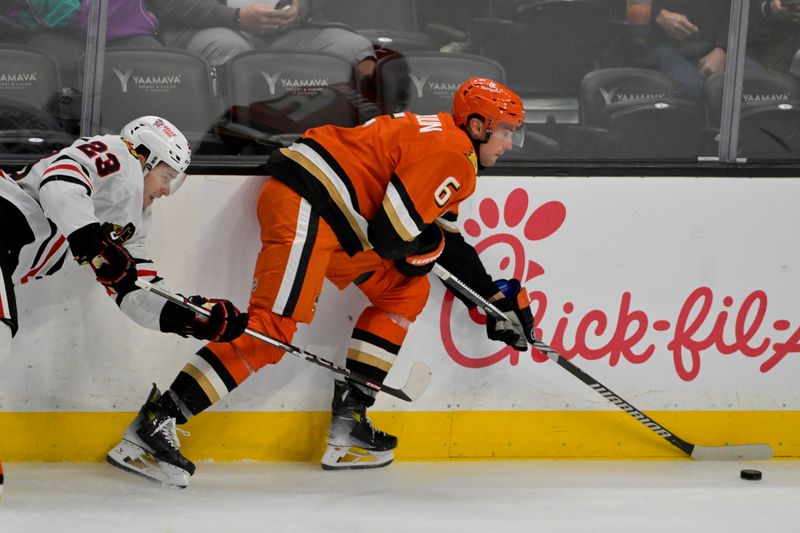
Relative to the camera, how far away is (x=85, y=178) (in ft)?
9.41

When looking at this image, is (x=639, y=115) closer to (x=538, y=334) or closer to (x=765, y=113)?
(x=765, y=113)

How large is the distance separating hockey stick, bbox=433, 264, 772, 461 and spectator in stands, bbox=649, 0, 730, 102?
3.16 ft

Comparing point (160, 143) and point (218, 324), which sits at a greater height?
point (160, 143)

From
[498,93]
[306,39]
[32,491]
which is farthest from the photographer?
[306,39]

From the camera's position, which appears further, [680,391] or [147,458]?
[680,391]

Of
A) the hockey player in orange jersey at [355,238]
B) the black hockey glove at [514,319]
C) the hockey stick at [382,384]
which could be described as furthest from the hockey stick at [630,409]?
the hockey stick at [382,384]

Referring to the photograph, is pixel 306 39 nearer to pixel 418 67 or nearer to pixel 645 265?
pixel 418 67

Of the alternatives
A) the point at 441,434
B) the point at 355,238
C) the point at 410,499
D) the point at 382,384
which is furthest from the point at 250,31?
the point at 410,499

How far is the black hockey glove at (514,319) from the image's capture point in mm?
3506

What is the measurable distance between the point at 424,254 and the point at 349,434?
59cm

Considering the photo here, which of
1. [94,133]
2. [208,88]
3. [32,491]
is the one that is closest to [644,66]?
[208,88]

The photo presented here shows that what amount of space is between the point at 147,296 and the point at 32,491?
598 millimetres

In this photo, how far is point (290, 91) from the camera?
11.7 ft

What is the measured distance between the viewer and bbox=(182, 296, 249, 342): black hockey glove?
300 centimetres
